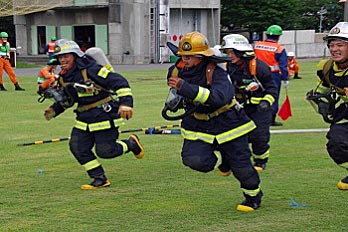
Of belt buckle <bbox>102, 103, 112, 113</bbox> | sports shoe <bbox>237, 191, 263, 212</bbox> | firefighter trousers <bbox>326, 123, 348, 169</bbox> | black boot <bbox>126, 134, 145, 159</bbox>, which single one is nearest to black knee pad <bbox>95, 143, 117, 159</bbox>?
belt buckle <bbox>102, 103, 112, 113</bbox>

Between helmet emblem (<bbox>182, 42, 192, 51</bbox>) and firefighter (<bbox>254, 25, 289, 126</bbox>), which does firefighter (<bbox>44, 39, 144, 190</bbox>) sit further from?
firefighter (<bbox>254, 25, 289, 126</bbox>)

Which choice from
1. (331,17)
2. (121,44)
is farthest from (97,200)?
(331,17)

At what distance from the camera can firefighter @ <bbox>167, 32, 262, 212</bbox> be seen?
596cm

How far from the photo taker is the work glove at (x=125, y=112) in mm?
6840

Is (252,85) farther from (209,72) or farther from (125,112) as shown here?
(209,72)

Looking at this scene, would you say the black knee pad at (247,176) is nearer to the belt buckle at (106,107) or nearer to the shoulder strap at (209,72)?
the shoulder strap at (209,72)

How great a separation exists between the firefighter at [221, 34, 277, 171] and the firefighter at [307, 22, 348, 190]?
120 centimetres

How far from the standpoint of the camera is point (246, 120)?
20.8 feet

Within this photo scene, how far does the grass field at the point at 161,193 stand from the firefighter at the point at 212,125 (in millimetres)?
428

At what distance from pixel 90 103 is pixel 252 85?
Result: 195 centimetres

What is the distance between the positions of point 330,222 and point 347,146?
85cm

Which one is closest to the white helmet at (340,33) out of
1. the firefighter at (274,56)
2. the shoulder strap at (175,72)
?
the shoulder strap at (175,72)

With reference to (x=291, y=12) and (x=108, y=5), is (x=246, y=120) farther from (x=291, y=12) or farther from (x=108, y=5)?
(x=291, y=12)

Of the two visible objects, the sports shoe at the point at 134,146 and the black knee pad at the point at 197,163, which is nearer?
the black knee pad at the point at 197,163
